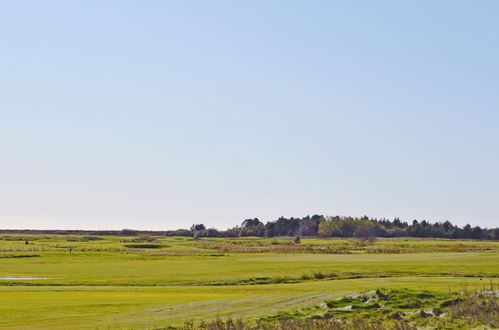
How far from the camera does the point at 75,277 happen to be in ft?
209

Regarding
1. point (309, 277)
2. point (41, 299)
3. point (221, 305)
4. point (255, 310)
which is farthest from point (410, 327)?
point (309, 277)

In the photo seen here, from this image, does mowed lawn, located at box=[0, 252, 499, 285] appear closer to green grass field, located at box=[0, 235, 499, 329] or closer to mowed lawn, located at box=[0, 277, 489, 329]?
green grass field, located at box=[0, 235, 499, 329]

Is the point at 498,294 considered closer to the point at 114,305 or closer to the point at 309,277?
the point at 114,305

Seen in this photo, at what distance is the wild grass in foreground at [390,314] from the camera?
2947cm

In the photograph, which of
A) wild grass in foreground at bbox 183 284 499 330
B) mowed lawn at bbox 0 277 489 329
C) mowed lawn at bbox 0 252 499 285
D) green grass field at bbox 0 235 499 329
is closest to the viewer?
wild grass in foreground at bbox 183 284 499 330

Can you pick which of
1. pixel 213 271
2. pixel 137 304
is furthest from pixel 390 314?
pixel 213 271

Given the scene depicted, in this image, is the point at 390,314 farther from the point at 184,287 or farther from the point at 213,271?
the point at 213,271

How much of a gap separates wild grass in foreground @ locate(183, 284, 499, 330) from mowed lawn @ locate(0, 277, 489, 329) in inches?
A: 76.4

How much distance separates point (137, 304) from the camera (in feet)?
129

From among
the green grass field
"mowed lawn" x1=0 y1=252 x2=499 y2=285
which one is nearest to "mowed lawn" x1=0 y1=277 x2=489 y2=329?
the green grass field

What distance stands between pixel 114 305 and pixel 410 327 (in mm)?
15748

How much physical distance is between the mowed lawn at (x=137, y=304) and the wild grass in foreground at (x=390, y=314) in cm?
194

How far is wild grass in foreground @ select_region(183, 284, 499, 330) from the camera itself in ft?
96.7

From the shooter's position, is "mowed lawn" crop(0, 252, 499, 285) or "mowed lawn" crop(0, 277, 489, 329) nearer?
"mowed lawn" crop(0, 277, 489, 329)
